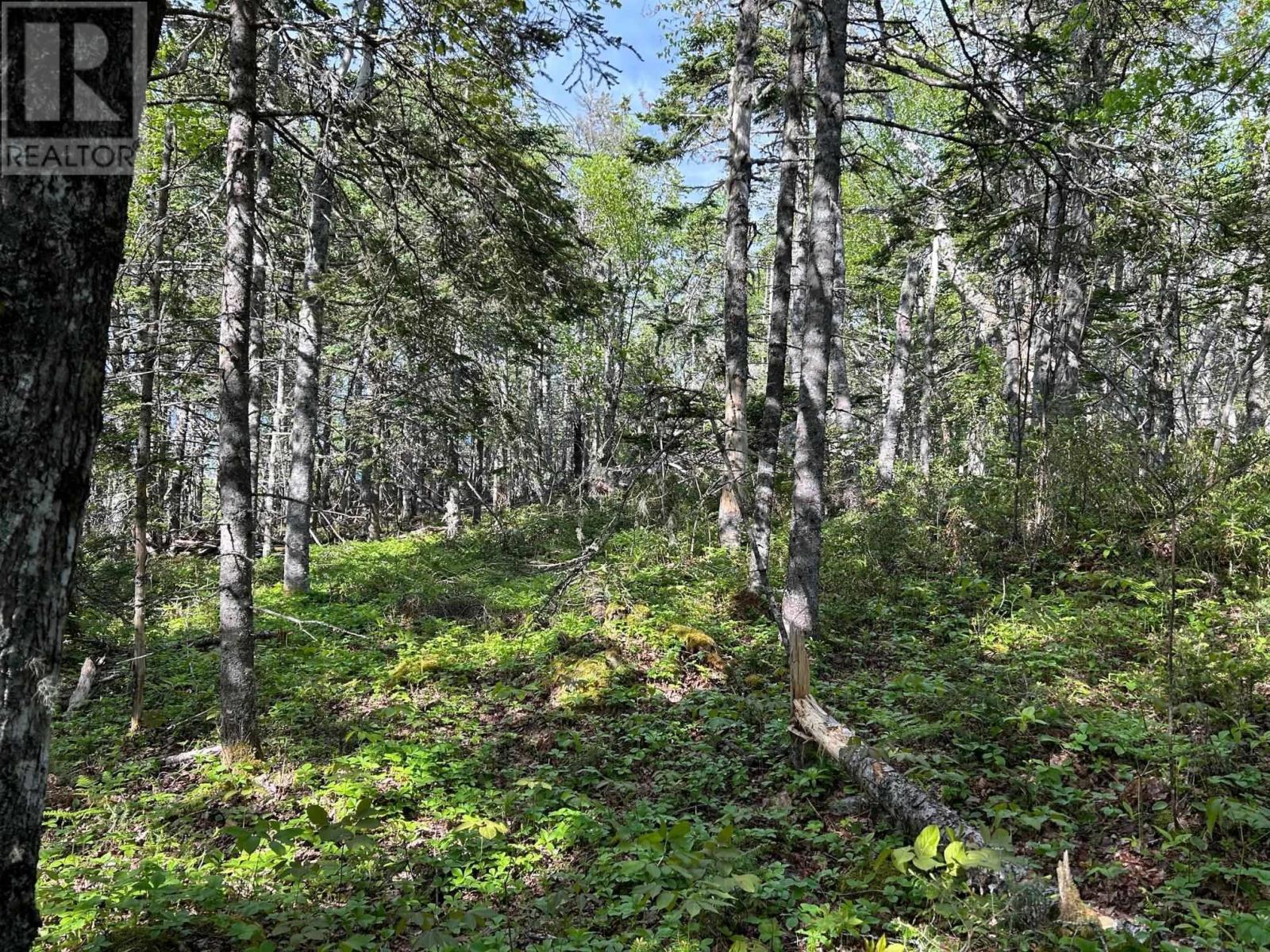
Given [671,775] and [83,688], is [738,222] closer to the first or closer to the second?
[671,775]

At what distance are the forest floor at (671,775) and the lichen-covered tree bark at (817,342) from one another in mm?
920

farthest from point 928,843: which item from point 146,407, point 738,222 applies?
point 738,222

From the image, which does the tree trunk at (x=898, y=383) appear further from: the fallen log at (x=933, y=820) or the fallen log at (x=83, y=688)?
the fallen log at (x=83, y=688)

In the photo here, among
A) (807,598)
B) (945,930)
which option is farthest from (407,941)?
(807,598)

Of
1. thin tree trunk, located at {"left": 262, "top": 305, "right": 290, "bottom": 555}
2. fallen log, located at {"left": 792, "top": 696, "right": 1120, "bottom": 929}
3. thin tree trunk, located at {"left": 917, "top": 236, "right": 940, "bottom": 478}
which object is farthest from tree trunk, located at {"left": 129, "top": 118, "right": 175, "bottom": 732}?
thin tree trunk, located at {"left": 917, "top": 236, "right": 940, "bottom": 478}

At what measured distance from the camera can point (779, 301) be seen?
1059 cm

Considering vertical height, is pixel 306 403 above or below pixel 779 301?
below

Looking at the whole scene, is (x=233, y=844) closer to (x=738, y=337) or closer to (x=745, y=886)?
(x=745, y=886)

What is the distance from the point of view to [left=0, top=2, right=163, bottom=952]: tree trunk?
2021mm

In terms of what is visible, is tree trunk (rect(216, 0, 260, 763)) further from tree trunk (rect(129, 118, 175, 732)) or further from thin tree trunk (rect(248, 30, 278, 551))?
tree trunk (rect(129, 118, 175, 732))

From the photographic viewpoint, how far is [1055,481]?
949 cm

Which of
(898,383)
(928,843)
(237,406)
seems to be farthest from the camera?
(898,383)

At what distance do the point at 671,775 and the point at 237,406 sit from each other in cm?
461

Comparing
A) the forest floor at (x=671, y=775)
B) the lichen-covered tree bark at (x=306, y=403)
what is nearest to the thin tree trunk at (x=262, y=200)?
the lichen-covered tree bark at (x=306, y=403)
